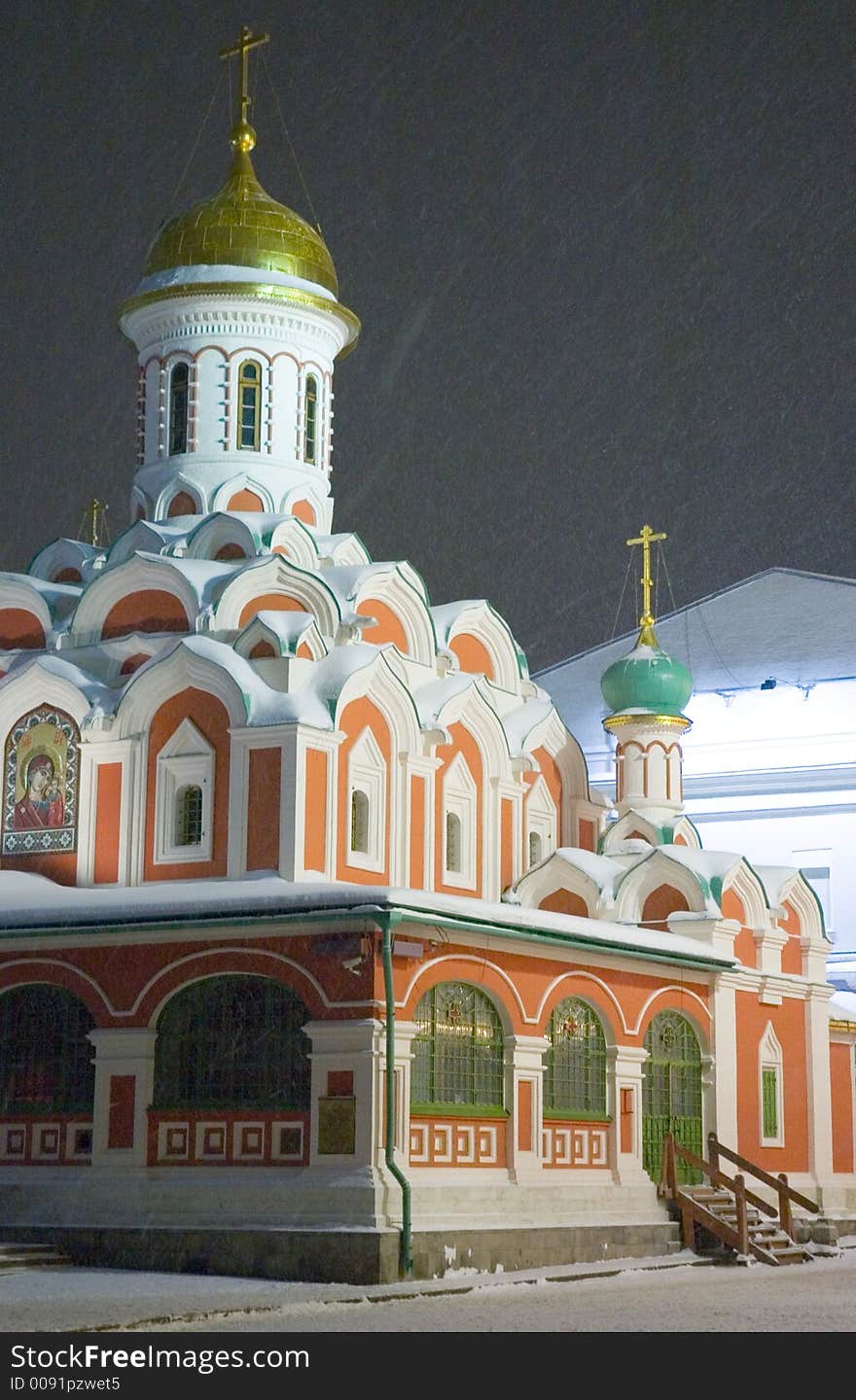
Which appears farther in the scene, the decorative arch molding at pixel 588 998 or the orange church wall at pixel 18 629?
the orange church wall at pixel 18 629

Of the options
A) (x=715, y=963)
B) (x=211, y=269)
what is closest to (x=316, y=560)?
(x=211, y=269)

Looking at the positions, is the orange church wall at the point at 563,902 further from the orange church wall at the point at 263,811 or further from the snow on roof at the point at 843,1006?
the orange church wall at the point at 263,811

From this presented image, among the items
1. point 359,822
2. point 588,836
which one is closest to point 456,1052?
point 359,822

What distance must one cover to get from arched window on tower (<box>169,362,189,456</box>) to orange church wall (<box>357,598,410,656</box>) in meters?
2.91

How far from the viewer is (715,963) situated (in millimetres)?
18938

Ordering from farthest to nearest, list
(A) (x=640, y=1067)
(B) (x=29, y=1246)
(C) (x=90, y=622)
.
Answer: (C) (x=90, y=622) < (A) (x=640, y=1067) < (B) (x=29, y=1246)

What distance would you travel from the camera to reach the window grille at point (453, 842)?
19750 millimetres

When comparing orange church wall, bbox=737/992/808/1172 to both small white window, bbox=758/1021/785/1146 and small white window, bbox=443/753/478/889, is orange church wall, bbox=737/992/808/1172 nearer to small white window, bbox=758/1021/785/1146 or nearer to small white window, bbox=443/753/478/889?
small white window, bbox=758/1021/785/1146

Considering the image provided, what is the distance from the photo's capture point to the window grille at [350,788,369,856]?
725 inches

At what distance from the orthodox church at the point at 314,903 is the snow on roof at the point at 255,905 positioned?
0.14 ft

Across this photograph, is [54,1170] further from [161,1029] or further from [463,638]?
[463,638]

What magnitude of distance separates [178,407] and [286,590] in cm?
319

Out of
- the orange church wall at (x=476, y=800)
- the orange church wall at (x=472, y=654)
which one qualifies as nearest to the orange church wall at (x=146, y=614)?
the orange church wall at (x=476, y=800)
